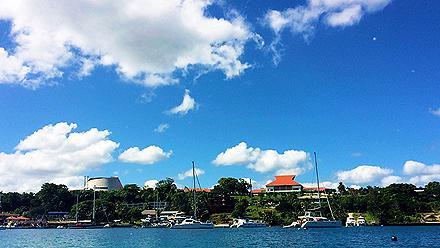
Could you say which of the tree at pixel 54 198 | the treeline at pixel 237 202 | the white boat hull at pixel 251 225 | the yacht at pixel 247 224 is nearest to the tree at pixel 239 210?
the treeline at pixel 237 202

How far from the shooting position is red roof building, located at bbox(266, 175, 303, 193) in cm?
16262

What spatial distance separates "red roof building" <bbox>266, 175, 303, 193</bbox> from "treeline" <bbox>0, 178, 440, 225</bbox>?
24.1m

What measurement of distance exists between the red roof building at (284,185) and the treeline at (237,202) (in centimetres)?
2407

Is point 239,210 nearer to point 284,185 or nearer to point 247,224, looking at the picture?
point 247,224

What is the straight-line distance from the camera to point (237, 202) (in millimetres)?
128625

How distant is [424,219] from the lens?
113500 millimetres

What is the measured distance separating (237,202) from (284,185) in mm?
39423

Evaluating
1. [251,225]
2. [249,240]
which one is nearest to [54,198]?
[251,225]

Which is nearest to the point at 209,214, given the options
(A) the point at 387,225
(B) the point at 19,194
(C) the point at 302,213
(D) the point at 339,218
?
(C) the point at 302,213

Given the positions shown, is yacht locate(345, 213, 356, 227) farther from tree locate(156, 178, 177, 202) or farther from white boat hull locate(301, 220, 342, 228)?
tree locate(156, 178, 177, 202)

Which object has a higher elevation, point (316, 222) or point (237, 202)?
point (237, 202)

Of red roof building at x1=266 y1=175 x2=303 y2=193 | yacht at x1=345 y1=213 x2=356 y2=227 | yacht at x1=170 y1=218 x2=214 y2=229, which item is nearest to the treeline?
yacht at x1=345 y1=213 x2=356 y2=227

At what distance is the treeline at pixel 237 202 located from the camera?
115 metres

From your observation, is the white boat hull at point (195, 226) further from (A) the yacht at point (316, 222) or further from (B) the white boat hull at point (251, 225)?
(A) the yacht at point (316, 222)
